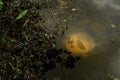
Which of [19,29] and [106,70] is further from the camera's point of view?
[19,29]

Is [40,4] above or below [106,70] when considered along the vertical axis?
above

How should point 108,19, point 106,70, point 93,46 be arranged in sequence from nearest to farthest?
point 106,70
point 93,46
point 108,19

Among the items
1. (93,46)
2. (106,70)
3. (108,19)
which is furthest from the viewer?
(108,19)

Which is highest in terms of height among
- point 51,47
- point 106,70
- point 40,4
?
point 40,4

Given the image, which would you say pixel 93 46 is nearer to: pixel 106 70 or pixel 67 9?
pixel 106 70

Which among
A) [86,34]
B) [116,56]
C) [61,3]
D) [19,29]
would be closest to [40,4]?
[61,3]
